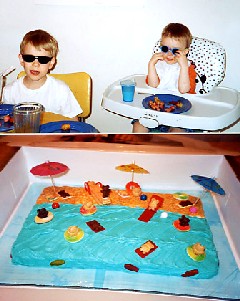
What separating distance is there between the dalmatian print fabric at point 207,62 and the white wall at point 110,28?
0.34 meters

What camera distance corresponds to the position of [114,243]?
73cm

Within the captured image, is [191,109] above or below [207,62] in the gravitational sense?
below

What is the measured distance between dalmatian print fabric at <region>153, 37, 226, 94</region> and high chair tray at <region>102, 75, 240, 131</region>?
5 cm

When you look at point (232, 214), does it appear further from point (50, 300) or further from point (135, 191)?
point (50, 300)

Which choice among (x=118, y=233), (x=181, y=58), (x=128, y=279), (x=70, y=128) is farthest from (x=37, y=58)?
(x=128, y=279)

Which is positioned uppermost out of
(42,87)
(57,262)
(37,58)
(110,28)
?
(110,28)

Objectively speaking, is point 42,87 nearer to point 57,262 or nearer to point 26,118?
point 26,118

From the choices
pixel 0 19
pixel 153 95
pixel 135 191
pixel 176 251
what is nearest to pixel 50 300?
pixel 176 251

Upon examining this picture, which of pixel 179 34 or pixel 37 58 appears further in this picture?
pixel 179 34

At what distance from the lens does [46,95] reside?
1555mm

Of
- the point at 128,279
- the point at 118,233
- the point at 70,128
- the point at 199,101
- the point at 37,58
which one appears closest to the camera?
the point at 128,279

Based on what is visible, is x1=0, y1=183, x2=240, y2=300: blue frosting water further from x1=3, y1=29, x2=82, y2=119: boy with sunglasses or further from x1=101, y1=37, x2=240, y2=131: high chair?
x1=3, y1=29, x2=82, y2=119: boy with sunglasses

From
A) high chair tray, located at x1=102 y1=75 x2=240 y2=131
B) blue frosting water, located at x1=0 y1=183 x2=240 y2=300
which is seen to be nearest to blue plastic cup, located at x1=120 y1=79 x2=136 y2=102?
high chair tray, located at x1=102 y1=75 x2=240 y2=131

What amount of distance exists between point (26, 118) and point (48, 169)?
0.20 meters
